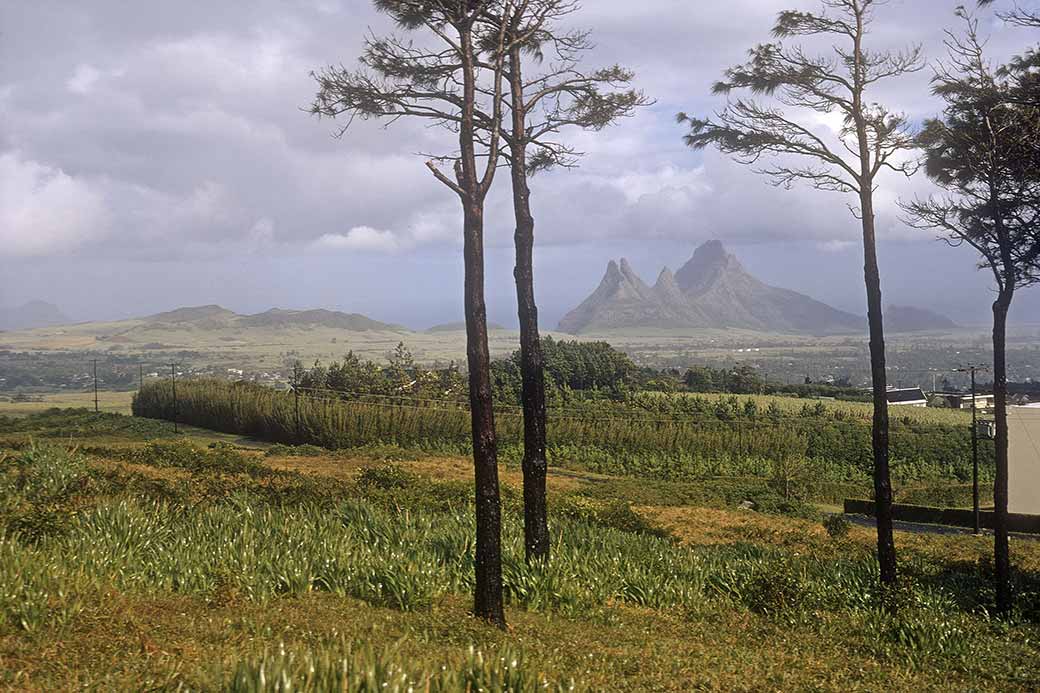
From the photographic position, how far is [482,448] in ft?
24.9

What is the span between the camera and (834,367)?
165 metres

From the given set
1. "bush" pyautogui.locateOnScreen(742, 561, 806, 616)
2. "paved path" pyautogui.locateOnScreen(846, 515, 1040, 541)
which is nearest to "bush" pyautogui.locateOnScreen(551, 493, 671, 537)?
"bush" pyautogui.locateOnScreen(742, 561, 806, 616)

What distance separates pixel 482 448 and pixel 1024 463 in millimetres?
32885

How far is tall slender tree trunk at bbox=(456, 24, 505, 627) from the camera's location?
7.59 meters

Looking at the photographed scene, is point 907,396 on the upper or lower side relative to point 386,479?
lower

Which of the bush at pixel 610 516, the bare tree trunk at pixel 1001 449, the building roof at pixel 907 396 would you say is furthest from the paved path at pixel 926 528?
the building roof at pixel 907 396

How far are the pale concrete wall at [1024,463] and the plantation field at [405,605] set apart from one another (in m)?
16.3

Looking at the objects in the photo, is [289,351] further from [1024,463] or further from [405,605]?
[405,605]

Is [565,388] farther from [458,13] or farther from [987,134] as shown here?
[458,13]

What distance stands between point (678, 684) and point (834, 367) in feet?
559

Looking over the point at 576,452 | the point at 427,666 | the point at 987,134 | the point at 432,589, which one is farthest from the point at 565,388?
the point at 427,666

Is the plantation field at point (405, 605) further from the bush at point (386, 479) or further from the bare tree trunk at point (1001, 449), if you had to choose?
the bush at point (386, 479)

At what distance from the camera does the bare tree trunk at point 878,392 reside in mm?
11203

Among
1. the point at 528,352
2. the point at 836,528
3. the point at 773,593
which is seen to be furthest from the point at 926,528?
the point at 528,352
